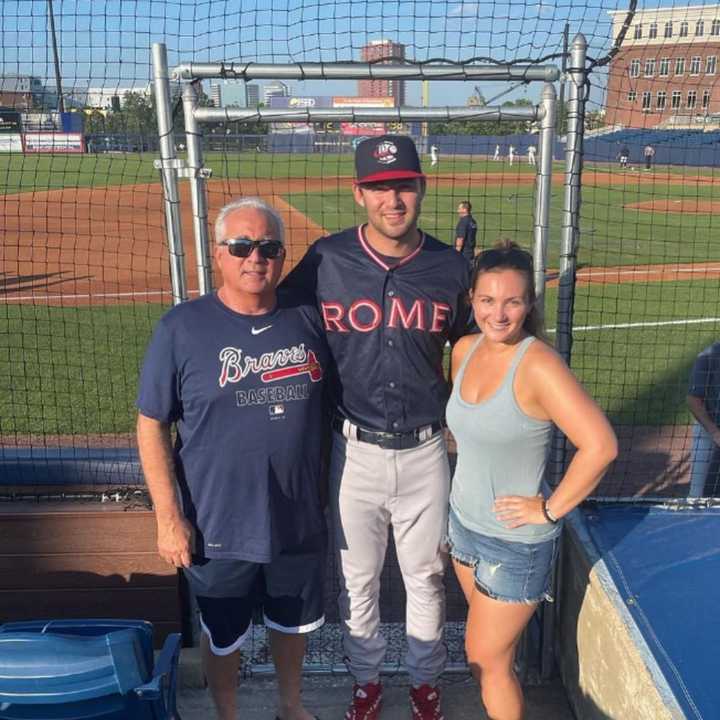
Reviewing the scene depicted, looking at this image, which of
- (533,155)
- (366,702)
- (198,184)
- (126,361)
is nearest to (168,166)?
(198,184)

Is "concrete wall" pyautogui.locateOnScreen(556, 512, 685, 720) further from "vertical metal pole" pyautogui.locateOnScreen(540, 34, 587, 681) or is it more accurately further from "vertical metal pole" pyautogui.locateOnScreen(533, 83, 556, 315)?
"vertical metal pole" pyautogui.locateOnScreen(533, 83, 556, 315)

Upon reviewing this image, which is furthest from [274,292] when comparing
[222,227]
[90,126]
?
[90,126]

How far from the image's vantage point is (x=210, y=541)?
2.64 metres

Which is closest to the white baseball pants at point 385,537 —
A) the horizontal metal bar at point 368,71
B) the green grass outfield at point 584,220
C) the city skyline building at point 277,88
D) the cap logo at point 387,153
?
the cap logo at point 387,153

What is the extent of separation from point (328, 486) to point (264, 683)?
1.08 metres

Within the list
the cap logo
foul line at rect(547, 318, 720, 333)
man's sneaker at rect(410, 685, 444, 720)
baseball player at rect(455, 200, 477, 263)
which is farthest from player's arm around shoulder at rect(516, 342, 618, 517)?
baseball player at rect(455, 200, 477, 263)

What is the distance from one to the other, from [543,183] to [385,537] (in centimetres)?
151

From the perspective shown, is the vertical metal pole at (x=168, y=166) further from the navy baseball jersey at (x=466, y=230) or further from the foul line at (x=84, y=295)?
the navy baseball jersey at (x=466, y=230)

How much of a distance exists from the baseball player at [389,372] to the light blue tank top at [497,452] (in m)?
0.23

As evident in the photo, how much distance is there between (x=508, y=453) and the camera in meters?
2.43

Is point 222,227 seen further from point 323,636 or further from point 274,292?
point 323,636

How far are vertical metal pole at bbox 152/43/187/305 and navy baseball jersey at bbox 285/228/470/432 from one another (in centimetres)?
53

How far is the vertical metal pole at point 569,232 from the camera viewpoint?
2850 mm

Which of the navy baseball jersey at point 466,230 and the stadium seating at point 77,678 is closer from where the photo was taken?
the stadium seating at point 77,678
